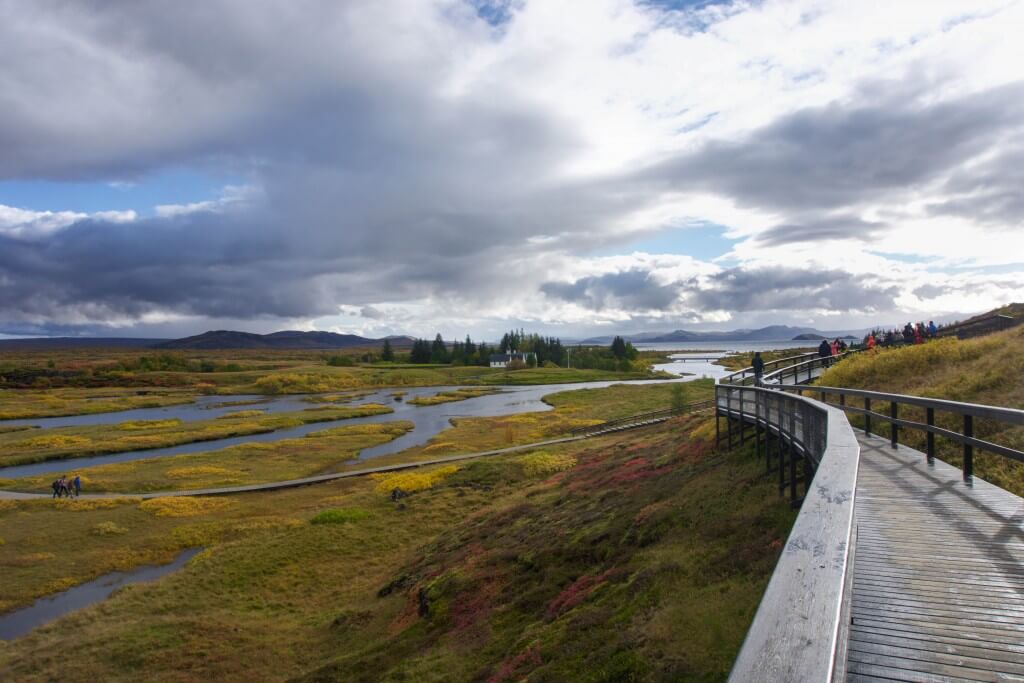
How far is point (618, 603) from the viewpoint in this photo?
12.3m

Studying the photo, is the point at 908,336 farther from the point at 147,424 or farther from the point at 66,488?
the point at 147,424

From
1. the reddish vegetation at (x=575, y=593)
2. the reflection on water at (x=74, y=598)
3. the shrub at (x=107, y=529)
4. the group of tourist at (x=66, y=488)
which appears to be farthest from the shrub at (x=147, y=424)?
the reddish vegetation at (x=575, y=593)

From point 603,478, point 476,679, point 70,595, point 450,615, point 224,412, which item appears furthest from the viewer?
point 224,412

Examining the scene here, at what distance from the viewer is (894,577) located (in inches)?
250

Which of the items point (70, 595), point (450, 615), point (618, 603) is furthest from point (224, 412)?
point (618, 603)

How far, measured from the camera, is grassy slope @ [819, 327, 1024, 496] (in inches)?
533

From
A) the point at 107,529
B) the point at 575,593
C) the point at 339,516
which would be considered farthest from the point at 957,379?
the point at 107,529

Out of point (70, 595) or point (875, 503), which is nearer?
point (875, 503)

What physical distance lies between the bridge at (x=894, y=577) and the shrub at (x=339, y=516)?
2708 centimetres

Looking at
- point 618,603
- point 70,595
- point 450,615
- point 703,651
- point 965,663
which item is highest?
point 965,663

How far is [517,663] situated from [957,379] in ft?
58.9

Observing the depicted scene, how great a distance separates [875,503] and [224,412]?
9830cm

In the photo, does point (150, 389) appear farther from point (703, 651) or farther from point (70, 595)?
point (703, 651)

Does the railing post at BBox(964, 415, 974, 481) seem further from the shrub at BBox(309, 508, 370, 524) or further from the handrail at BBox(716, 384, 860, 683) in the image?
the shrub at BBox(309, 508, 370, 524)
